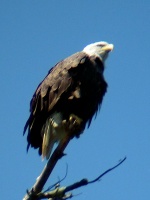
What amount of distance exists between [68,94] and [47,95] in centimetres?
27

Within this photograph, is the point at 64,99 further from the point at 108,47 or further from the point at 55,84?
the point at 108,47

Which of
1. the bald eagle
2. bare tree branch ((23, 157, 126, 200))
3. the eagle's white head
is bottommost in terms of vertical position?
bare tree branch ((23, 157, 126, 200))

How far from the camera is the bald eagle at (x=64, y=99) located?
6.19m

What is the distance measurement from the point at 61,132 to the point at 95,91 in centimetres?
85

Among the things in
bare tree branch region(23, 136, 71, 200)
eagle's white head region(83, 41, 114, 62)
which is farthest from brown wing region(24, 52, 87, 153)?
bare tree branch region(23, 136, 71, 200)

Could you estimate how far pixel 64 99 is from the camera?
6504mm

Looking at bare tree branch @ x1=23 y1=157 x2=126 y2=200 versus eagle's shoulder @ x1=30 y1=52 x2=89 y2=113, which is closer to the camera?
bare tree branch @ x1=23 y1=157 x2=126 y2=200

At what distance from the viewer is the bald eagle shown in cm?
619

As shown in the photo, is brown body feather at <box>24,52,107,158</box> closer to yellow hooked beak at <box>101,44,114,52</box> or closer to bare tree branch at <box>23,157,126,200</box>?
yellow hooked beak at <box>101,44,114,52</box>

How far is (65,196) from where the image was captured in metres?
4.40

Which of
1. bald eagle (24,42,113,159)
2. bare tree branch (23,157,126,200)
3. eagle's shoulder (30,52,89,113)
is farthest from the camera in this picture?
eagle's shoulder (30,52,89,113)

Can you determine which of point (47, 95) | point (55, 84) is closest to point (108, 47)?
point (55, 84)

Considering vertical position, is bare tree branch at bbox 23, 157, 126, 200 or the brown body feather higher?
the brown body feather

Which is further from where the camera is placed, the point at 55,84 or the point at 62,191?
the point at 55,84
